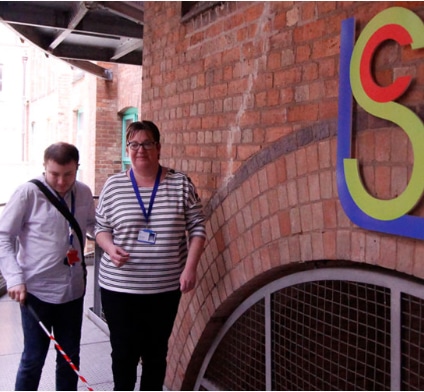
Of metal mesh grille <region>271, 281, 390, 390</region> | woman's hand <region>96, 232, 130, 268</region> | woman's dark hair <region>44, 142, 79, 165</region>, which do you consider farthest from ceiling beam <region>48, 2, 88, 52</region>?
metal mesh grille <region>271, 281, 390, 390</region>

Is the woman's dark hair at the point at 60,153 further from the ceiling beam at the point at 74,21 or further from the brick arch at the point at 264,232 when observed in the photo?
the ceiling beam at the point at 74,21

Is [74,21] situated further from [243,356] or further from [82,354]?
[243,356]

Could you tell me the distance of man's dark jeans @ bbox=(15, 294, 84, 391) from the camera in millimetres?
3342

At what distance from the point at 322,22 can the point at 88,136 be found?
993 centimetres

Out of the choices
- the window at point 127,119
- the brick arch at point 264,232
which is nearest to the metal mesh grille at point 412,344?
the brick arch at point 264,232

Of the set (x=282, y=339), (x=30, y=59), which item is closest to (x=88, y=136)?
(x=282, y=339)

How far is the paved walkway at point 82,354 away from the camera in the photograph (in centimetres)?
449

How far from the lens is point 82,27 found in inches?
284

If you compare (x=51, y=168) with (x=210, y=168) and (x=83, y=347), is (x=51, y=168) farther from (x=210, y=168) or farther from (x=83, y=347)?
(x=83, y=347)

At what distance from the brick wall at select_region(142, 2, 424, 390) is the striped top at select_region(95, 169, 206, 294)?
0.39m

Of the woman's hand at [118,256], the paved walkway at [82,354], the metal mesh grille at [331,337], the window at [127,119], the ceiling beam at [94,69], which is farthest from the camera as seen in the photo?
the window at [127,119]

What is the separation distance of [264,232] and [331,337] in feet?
2.18

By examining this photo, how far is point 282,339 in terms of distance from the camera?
330 cm

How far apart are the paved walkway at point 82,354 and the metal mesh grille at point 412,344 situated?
2688 mm
